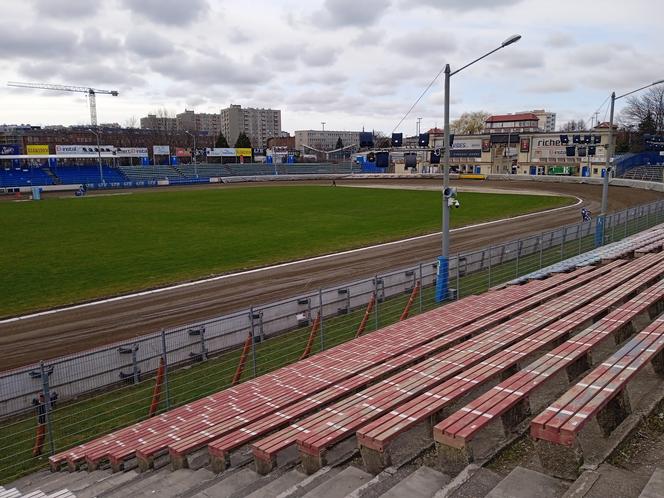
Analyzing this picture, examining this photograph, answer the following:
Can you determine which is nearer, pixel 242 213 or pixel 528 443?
pixel 528 443

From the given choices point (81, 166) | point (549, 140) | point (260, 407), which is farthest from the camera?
point (81, 166)

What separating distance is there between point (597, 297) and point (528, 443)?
5.96m

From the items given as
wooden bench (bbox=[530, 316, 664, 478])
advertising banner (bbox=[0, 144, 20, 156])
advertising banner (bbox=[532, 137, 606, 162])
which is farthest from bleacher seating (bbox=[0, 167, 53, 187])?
wooden bench (bbox=[530, 316, 664, 478])

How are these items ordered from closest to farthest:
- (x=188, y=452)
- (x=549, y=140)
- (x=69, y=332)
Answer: (x=188, y=452)
(x=69, y=332)
(x=549, y=140)

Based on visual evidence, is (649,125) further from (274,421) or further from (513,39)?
(274,421)

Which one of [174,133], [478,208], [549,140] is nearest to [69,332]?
[478,208]

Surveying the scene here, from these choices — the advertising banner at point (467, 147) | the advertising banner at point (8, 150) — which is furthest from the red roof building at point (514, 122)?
the advertising banner at point (8, 150)

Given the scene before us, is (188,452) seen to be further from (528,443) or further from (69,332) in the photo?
(69,332)

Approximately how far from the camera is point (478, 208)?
4522 centimetres

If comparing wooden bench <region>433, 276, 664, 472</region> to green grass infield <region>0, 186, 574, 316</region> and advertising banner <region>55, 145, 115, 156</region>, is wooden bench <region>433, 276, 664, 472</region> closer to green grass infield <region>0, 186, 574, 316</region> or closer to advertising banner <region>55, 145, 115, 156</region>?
green grass infield <region>0, 186, 574, 316</region>

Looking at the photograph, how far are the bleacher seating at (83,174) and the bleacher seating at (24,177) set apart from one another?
2204 millimetres

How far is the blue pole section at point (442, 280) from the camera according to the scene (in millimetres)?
16688

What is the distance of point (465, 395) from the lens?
22.7 ft

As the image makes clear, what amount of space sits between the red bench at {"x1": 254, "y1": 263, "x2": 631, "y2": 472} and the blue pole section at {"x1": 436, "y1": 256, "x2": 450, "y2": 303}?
682 cm
